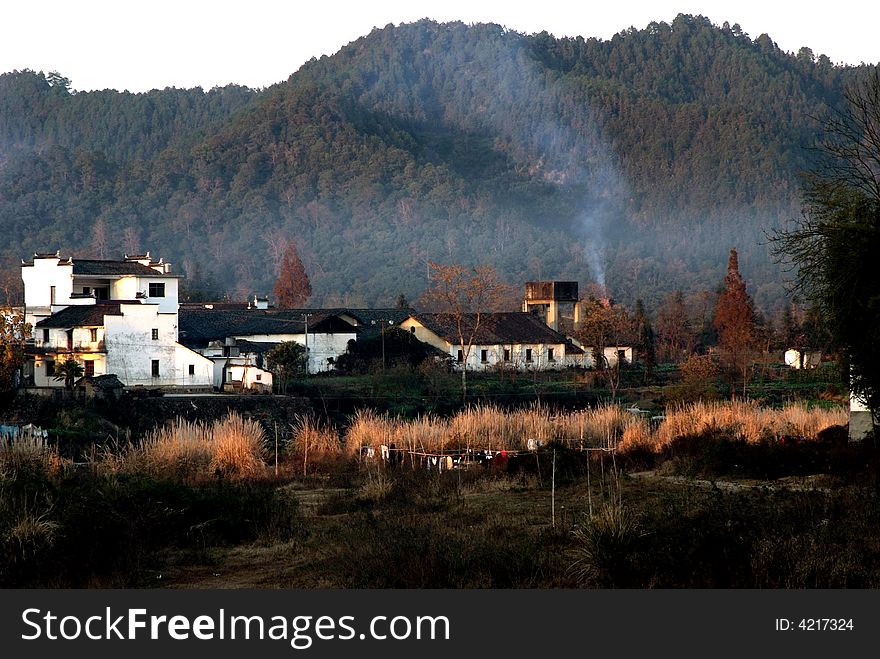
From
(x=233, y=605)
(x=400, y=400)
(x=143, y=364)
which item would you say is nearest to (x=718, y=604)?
(x=233, y=605)

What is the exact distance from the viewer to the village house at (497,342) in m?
69.1

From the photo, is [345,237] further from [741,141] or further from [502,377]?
[502,377]

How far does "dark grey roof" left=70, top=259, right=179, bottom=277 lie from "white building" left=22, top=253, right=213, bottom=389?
0.23 meters

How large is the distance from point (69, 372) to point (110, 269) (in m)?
11.9

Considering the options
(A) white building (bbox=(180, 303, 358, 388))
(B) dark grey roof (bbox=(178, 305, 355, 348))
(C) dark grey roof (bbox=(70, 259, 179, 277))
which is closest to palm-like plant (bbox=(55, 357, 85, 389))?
(A) white building (bbox=(180, 303, 358, 388))

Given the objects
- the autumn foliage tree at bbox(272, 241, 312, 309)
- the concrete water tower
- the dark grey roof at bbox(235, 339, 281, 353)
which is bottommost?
the dark grey roof at bbox(235, 339, 281, 353)

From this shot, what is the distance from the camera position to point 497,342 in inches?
2753

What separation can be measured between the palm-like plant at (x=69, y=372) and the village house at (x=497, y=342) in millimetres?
20182

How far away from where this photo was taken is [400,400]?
53281 millimetres

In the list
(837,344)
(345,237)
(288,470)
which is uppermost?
(345,237)

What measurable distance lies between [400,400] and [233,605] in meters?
41.1

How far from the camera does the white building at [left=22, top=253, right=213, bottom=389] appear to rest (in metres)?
55.4

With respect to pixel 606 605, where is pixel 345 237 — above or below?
above

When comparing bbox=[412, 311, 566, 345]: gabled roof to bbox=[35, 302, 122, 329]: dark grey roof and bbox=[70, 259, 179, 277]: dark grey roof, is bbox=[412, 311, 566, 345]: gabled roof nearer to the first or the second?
bbox=[70, 259, 179, 277]: dark grey roof
